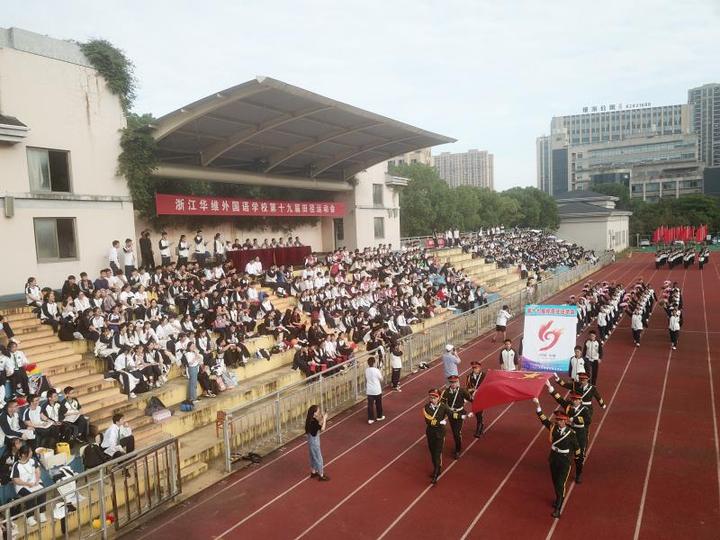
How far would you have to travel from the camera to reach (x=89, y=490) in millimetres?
6984

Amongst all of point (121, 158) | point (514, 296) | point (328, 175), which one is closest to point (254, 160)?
point (328, 175)

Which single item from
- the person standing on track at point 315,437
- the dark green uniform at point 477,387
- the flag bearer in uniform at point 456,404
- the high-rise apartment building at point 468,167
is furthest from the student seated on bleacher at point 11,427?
the high-rise apartment building at point 468,167

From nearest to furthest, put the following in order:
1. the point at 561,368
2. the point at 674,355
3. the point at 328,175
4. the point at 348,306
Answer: the point at 561,368, the point at 674,355, the point at 348,306, the point at 328,175

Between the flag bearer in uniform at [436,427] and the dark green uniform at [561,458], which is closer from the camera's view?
the dark green uniform at [561,458]

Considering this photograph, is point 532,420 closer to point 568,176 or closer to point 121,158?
point 121,158

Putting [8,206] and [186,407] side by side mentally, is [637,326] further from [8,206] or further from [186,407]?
[8,206]

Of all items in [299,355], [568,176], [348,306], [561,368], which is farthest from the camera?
[568,176]

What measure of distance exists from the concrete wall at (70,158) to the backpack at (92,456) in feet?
26.3

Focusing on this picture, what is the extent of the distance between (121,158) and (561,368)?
14016 mm

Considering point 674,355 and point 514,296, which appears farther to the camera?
point 514,296

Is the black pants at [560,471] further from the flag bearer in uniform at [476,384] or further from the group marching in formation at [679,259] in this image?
the group marching in formation at [679,259]

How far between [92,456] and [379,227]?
25330 millimetres

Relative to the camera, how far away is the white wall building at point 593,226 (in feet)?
181

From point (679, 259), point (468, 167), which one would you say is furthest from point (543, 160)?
point (679, 259)
